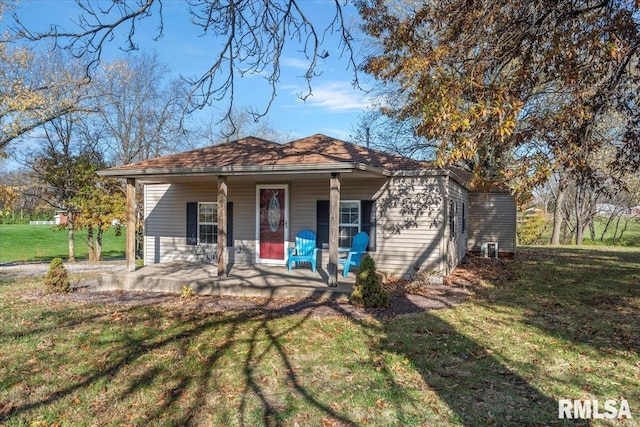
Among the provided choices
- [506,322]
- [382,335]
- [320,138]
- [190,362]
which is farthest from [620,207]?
[190,362]

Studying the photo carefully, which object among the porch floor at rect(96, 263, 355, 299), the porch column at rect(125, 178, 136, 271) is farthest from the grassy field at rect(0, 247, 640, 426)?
the porch column at rect(125, 178, 136, 271)

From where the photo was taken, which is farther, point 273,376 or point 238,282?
point 238,282

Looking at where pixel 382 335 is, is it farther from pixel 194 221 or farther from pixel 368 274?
pixel 194 221

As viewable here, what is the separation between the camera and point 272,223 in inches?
406

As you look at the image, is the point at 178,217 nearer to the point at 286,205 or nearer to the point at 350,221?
the point at 286,205

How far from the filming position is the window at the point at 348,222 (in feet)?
32.1

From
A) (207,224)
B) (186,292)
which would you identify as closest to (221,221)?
(186,292)

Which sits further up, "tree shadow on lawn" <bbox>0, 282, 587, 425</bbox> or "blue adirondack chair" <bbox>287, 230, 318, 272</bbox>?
"blue adirondack chair" <bbox>287, 230, 318, 272</bbox>

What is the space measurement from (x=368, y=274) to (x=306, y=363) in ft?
9.14

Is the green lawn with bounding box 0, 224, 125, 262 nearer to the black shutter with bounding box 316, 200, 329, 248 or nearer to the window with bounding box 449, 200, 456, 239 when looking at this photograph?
the black shutter with bounding box 316, 200, 329, 248

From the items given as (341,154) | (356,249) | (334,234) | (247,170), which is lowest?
(356,249)

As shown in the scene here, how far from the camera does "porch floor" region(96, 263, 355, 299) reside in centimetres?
754

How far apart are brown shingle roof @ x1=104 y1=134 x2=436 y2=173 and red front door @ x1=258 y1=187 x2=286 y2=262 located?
3.70ft

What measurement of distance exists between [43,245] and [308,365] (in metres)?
28.7
